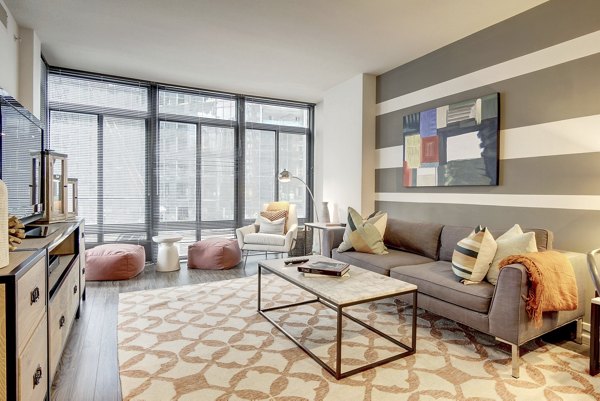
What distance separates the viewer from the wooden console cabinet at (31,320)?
1.19 metres

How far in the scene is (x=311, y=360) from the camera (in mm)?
2217

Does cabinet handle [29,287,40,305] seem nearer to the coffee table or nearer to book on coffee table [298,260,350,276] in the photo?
the coffee table

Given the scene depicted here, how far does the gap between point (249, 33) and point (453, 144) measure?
233 centimetres

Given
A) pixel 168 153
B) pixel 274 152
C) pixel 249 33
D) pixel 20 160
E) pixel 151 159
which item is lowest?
pixel 20 160

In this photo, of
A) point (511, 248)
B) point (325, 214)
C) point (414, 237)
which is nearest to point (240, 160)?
point (325, 214)

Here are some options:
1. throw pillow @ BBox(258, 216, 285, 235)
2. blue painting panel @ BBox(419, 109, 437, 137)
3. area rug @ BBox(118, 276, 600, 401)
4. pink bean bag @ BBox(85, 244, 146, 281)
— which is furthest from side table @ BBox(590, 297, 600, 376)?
pink bean bag @ BBox(85, 244, 146, 281)

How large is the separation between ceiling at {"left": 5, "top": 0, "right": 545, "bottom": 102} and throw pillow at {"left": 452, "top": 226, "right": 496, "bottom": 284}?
6.35 feet

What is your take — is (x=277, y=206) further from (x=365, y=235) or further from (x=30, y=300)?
(x=30, y=300)

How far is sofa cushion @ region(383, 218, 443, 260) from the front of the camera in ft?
11.2

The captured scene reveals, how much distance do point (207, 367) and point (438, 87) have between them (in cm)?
347

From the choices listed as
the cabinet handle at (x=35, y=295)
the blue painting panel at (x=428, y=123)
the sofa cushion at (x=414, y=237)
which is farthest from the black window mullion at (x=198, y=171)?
the cabinet handle at (x=35, y=295)

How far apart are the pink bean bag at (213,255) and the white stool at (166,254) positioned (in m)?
0.22

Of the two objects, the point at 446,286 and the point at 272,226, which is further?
the point at 272,226

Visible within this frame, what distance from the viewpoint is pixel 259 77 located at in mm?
4750
